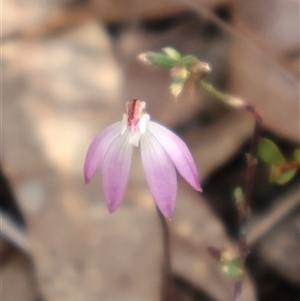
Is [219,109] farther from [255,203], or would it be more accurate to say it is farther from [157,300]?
[157,300]

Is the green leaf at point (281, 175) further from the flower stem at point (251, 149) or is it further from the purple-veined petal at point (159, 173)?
the purple-veined petal at point (159, 173)

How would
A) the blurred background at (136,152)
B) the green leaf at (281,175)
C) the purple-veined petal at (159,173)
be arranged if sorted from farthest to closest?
1. the blurred background at (136,152)
2. the green leaf at (281,175)
3. the purple-veined petal at (159,173)

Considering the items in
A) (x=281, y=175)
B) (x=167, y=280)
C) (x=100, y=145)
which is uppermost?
(x=100, y=145)

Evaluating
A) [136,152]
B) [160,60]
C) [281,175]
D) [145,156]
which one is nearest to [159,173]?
[145,156]

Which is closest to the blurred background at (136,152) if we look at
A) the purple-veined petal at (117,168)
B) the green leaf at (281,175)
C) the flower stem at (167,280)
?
the flower stem at (167,280)

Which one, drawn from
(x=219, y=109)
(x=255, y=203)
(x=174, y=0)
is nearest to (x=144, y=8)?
(x=174, y=0)

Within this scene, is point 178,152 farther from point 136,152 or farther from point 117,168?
point 136,152

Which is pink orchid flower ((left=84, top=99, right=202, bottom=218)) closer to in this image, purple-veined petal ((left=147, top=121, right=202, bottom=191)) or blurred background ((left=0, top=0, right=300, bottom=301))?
purple-veined petal ((left=147, top=121, right=202, bottom=191))
